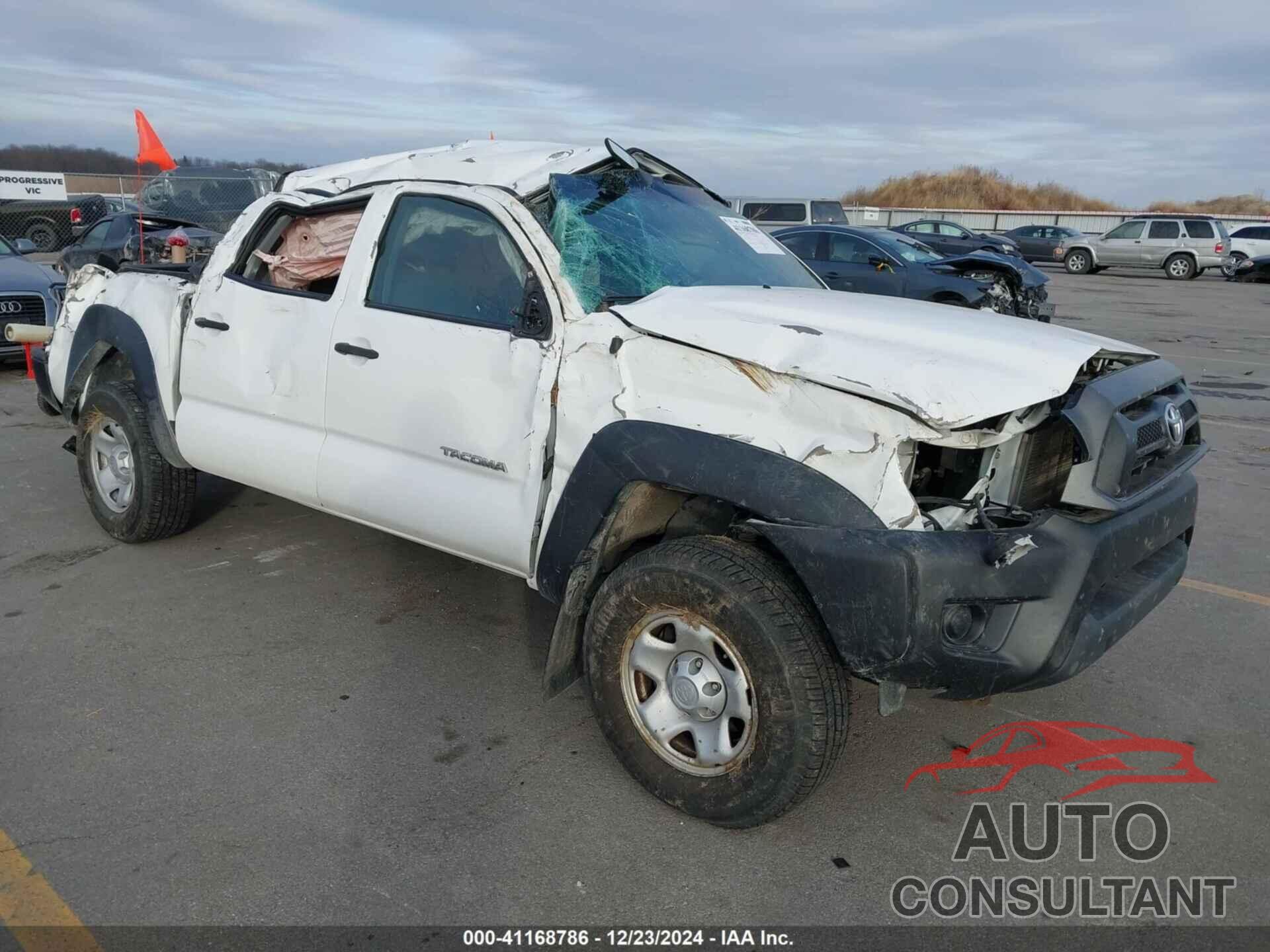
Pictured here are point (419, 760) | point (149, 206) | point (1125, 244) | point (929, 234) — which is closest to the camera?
point (419, 760)

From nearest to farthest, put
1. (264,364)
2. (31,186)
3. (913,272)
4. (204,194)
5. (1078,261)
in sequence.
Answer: (264,364), (913,272), (204,194), (31,186), (1078,261)

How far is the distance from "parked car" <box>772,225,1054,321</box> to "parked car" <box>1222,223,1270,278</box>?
15927 mm

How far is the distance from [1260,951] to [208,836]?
292cm

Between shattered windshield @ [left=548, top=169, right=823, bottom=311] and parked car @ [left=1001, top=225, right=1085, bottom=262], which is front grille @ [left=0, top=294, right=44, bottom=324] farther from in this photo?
parked car @ [left=1001, top=225, right=1085, bottom=262]

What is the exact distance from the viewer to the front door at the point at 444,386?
3.56 meters

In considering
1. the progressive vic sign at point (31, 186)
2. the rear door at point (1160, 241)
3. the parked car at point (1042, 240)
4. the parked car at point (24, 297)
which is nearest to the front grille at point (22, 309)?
the parked car at point (24, 297)

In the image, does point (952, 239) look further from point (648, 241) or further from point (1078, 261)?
point (648, 241)

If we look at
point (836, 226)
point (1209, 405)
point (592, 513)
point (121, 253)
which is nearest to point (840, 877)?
point (592, 513)

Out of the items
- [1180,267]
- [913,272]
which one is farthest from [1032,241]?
[913,272]

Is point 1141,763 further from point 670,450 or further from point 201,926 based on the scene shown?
point 201,926

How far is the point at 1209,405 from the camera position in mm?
9859

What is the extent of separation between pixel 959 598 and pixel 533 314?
1695 millimetres

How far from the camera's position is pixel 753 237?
180 inches

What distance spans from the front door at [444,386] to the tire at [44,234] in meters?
23.8
